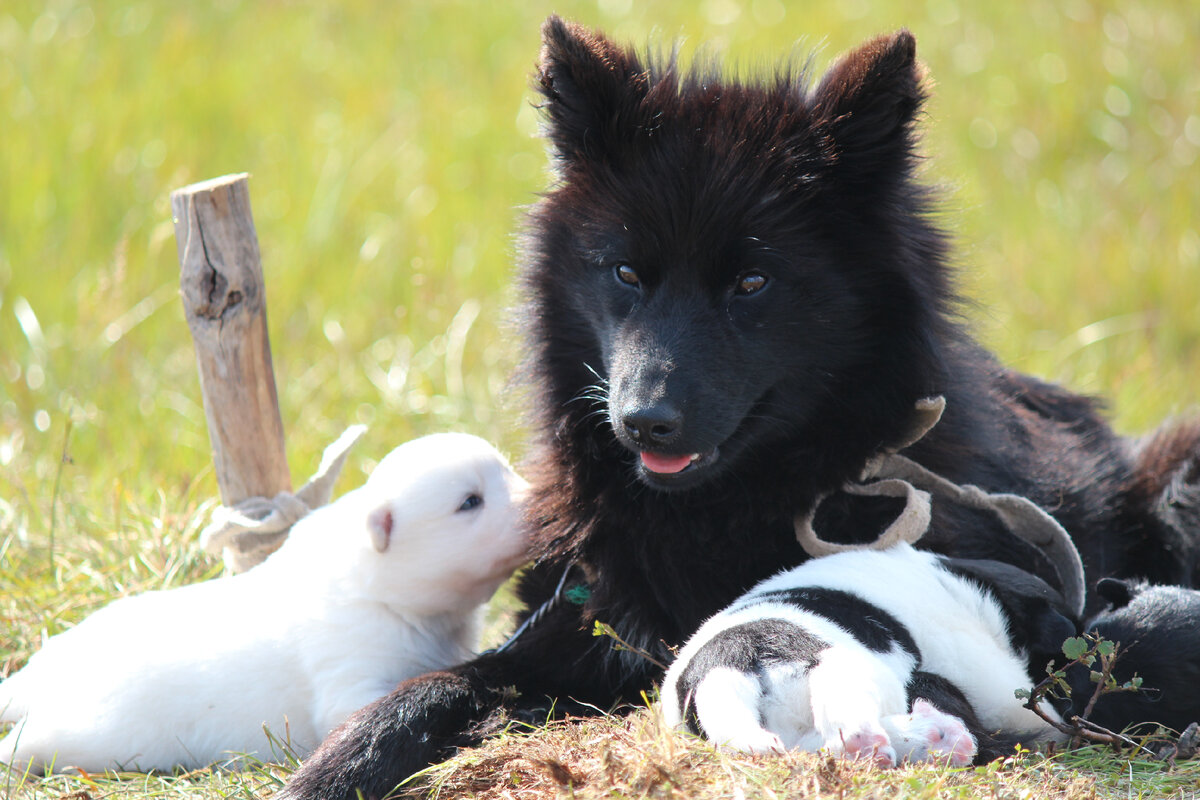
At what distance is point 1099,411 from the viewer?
432 centimetres

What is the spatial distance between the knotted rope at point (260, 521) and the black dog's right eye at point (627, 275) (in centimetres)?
113

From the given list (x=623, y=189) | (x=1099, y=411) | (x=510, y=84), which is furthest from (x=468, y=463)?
(x=510, y=84)

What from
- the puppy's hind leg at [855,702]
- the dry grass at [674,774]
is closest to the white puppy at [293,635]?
the dry grass at [674,774]

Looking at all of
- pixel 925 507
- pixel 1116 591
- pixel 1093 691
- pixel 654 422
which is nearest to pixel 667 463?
pixel 654 422

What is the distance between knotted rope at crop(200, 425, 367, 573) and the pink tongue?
1.23 meters

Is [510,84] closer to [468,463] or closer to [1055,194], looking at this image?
[1055,194]

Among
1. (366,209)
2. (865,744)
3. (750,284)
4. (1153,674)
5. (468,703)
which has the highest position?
(366,209)

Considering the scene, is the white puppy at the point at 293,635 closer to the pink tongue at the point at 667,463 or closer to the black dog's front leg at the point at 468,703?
the black dog's front leg at the point at 468,703

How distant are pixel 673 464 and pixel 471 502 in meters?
0.80

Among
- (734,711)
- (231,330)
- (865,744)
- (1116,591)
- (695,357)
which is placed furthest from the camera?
(231,330)

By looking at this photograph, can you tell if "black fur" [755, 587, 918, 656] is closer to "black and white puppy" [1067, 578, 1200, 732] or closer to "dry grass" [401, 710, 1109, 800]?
"dry grass" [401, 710, 1109, 800]

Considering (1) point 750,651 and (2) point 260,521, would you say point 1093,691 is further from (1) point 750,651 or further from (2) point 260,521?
(2) point 260,521

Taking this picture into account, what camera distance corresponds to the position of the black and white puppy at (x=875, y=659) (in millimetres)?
2357

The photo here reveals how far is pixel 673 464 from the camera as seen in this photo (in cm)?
281
